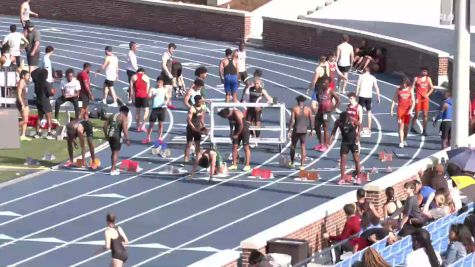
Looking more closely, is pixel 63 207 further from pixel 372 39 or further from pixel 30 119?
pixel 372 39

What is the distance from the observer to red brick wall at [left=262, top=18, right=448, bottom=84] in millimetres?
40781

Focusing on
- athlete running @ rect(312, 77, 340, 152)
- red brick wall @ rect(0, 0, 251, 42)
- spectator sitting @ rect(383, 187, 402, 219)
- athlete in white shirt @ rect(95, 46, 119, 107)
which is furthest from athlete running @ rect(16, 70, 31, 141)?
red brick wall @ rect(0, 0, 251, 42)

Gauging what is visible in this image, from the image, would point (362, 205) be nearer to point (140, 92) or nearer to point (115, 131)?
point (115, 131)

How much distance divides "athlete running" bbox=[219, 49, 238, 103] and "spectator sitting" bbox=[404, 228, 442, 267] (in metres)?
17.3

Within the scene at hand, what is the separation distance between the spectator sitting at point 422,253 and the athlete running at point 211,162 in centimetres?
1188

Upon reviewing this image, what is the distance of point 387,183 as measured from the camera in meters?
24.4

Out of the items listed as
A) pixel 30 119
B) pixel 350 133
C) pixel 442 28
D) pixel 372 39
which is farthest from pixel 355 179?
pixel 442 28

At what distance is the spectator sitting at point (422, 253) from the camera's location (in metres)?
18.3

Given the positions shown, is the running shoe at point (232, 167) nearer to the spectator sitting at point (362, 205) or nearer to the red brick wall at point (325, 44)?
the spectator sitting at point (362, 205)

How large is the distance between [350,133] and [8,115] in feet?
29.0

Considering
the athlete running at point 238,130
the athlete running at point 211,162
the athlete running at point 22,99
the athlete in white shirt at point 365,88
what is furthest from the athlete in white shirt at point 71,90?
the athlete in white shirt at point 365,88

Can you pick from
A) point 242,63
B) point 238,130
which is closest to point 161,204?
point 238,130

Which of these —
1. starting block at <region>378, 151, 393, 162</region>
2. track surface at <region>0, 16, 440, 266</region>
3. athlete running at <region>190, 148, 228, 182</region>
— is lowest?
track surface at <region>0, 16, 440, 266</region>

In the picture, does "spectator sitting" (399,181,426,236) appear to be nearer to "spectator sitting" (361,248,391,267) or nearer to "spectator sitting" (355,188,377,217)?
"spectator sitting" (355,188,377,217)
